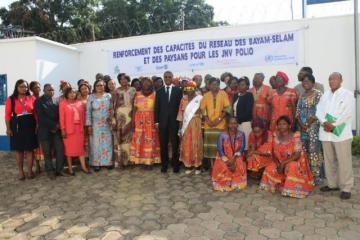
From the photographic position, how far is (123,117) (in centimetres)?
627

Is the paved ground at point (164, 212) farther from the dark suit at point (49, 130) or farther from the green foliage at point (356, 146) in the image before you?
the green foliage at point (356, 146)

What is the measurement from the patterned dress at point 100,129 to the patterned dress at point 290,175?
263 centimetres

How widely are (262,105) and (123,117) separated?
2.24 metres

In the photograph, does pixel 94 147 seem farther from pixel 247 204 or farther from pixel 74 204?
pixel 247 204

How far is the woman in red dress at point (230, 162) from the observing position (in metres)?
5.12

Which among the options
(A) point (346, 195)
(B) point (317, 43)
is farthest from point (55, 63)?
(A) point (346, 195)

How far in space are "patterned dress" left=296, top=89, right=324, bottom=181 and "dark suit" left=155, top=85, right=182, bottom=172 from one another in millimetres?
1826

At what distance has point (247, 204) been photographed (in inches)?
179

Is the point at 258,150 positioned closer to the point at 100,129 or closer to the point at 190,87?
the point at 190,87

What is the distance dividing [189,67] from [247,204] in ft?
15.5

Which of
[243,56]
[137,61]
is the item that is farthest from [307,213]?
[137,61]

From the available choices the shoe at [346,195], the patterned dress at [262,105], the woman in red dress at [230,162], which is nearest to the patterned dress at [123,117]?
the woman in red dress at [230,162]

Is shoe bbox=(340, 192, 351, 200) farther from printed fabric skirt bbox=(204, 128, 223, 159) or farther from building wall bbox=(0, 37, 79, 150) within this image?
building wall bbox=(0, 37, 79, 150)

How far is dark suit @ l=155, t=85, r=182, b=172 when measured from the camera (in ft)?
19.3
